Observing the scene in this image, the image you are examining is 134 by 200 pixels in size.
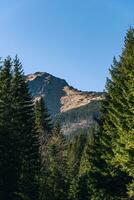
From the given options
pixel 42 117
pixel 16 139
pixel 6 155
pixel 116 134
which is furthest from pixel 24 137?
pixel 42 117

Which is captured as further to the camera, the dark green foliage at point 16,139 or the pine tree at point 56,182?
the pine tree at point 56,182

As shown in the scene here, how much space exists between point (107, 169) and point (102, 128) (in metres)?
4.73

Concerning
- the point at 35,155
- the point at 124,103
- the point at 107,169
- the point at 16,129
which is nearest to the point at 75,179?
the point at 35,155

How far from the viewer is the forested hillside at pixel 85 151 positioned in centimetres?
4014

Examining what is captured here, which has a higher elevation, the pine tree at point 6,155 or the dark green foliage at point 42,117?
the dark green foliage at point 42,117

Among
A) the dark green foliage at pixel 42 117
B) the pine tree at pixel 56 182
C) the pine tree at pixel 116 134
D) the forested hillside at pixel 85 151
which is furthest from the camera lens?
the dark green foliage at pixel 42 117

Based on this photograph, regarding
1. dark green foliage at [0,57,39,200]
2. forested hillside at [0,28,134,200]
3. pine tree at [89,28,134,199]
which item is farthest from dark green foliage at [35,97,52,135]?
pine tree at [89,28,134,199]

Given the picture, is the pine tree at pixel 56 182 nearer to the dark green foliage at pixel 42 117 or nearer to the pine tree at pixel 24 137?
the pine tree at pixel 24 137

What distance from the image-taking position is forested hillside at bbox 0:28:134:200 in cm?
4014

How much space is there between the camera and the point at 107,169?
43594 millimetres

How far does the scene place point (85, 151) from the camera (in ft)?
170

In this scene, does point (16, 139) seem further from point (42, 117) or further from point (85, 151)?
point (42, 117)

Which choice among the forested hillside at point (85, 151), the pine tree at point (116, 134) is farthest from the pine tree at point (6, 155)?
the pine tree at point (116, 134)

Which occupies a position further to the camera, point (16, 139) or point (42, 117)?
point (42, 117)
